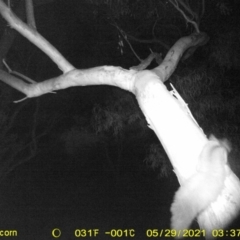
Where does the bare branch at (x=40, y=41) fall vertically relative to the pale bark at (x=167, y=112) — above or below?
above

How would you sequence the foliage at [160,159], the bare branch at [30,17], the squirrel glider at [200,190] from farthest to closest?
the foliage at [160,159] < the bare branch at [30,17] < the squirrel glider at [200,190]

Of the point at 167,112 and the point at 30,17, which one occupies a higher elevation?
the point at 30,17

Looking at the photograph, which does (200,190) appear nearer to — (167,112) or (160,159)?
(167,112)

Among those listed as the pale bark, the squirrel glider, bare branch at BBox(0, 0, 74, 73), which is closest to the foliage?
the pale bark

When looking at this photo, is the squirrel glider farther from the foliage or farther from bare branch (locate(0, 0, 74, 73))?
the foliage

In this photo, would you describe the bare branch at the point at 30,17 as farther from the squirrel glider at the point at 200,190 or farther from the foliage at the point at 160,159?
the foliage at the point at 160,159

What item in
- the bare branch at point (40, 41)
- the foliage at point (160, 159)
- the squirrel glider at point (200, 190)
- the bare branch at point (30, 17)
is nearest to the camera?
the squirrel glider at point (200, 190)

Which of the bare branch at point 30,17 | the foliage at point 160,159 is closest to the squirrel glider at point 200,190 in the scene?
the bare branch at point 30,17

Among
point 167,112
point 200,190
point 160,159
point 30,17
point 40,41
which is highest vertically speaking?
point 160,159

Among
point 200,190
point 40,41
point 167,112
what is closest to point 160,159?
point 40,41

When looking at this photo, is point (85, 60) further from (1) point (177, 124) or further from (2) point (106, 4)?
(1) point (177, 124)

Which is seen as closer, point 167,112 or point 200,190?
point 200,190

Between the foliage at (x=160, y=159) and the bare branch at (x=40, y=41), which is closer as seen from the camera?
the bare branch at (x=40, y=41)

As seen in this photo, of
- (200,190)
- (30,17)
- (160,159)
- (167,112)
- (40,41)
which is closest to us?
(200,190)
